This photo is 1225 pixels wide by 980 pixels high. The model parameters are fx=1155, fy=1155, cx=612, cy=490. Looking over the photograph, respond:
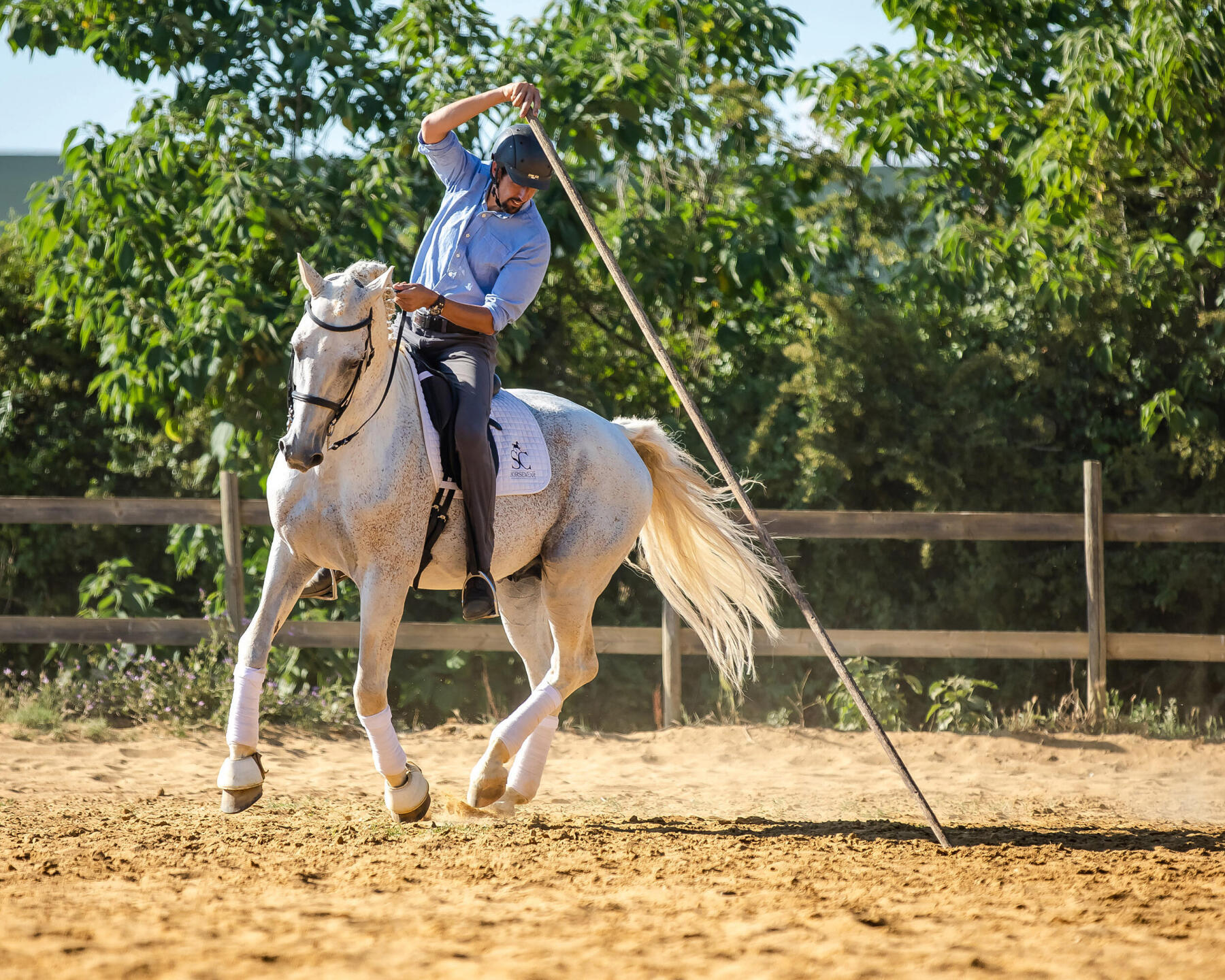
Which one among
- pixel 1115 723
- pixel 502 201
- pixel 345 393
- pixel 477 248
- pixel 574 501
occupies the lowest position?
pixel 1115 723

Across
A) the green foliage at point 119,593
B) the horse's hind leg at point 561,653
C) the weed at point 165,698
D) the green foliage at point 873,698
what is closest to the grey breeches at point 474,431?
the horse's hind leg at point 561,653

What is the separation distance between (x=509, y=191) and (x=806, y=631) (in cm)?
445

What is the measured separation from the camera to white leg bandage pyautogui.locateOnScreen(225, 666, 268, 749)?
4387 millimetres

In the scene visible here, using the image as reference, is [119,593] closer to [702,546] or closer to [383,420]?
[702,546]

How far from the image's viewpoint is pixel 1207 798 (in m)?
6.16

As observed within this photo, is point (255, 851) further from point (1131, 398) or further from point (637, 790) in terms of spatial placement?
point (1131, 398)

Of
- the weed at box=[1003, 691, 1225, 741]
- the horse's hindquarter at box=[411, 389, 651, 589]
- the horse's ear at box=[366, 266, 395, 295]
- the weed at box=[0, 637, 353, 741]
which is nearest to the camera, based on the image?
the horse's ear at box=[366, 266, 395, 295]

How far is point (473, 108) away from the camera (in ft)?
Result: 15.7

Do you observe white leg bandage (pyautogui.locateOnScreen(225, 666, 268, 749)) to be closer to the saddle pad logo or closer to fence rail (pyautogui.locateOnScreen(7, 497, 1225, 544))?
the saddle pad logo

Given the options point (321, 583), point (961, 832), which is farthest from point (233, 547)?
point (961, 832)

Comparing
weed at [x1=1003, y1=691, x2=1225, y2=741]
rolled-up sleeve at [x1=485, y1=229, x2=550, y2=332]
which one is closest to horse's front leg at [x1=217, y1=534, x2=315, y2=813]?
rolled-up sleeve at [x1=485, y1=229, x2=550, y2=332]

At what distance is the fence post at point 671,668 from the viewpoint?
26.3ft

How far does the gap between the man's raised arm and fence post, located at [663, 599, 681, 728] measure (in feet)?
13.4

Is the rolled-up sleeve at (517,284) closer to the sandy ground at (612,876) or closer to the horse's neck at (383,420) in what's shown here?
the horse's neck at (383,420)
